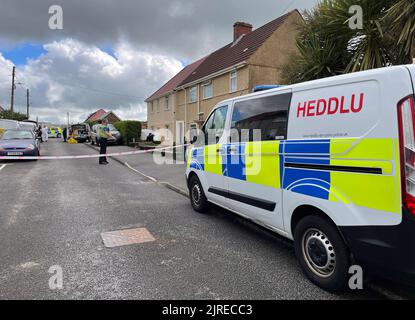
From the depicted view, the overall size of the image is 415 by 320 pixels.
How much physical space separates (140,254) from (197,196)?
2246mm

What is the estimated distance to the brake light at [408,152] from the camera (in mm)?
2444

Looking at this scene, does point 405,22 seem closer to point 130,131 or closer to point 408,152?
point 408,152

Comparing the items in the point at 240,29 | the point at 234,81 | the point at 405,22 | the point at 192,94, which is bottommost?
the point at 405,22

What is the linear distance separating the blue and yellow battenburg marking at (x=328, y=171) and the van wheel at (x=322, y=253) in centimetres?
31

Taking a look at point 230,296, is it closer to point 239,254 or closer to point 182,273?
point 182,273

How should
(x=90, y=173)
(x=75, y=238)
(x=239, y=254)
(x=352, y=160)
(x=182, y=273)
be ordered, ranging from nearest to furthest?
(x=352, y=160) → (x=182, y=273) → (x=239, y=254) → (x=75, y=238) → (x=90, y=173)

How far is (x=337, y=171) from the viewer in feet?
9.70

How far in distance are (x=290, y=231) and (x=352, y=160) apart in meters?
1.16

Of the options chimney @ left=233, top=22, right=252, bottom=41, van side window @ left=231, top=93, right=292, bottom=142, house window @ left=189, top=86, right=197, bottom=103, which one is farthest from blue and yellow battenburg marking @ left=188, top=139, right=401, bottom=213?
chimney @ left=233, top=22, right=252, bottom=41

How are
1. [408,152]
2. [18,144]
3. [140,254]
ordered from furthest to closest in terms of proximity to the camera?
[18,144], [140,254], [408,152]

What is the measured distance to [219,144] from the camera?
5.16m

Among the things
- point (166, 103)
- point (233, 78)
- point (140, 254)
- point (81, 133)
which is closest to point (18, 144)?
point (140, 254)

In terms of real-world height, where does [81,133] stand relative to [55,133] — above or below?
below
